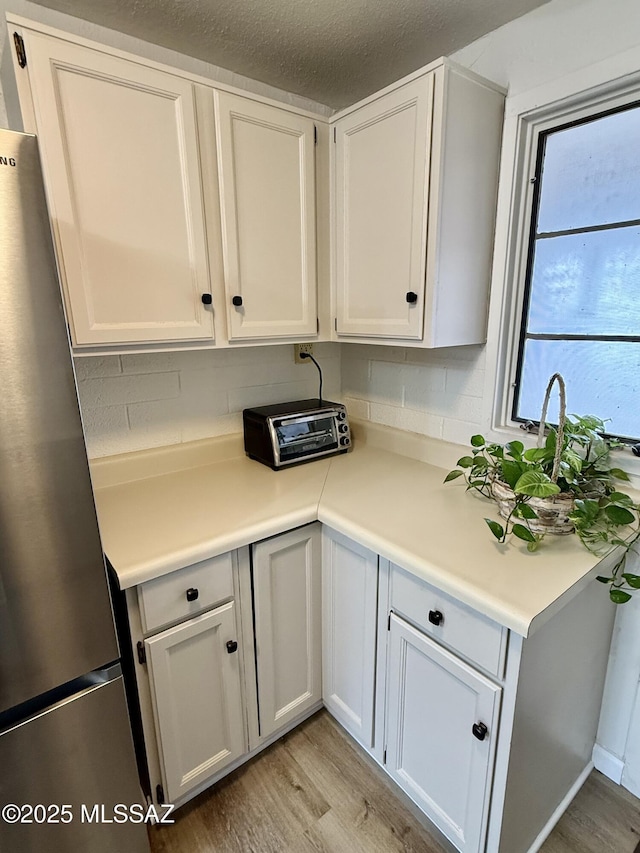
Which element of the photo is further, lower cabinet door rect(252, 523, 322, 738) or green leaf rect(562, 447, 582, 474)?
lower cabinet door rect(252, 523, 322, 738)

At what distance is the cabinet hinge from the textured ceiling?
0.34m

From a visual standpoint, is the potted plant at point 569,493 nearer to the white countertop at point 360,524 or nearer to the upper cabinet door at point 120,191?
the white countertop at point 360,524

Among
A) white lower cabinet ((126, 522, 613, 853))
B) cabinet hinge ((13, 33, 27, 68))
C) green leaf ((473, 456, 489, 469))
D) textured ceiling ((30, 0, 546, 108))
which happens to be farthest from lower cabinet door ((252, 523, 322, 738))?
textured ceiling ((30, 0, 546, 108))

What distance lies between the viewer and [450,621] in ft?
3.55

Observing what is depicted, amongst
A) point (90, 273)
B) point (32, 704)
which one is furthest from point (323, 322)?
point (32, 704)

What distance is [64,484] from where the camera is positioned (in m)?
0.88

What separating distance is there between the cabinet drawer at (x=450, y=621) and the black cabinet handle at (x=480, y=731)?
0.14 metres

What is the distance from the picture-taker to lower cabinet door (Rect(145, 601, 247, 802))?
120 cm

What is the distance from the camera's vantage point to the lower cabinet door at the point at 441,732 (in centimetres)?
106

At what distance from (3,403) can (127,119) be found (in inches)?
34.3

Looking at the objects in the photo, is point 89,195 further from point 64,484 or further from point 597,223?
point 597,223

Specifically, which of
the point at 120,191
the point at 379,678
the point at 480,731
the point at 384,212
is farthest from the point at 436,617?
the point at 120,191

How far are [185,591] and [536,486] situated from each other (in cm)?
93

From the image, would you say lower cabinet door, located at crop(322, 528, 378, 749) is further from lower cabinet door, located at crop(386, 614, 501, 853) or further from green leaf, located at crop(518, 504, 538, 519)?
green leaf, located at crop(518, 504, 538, 519)
